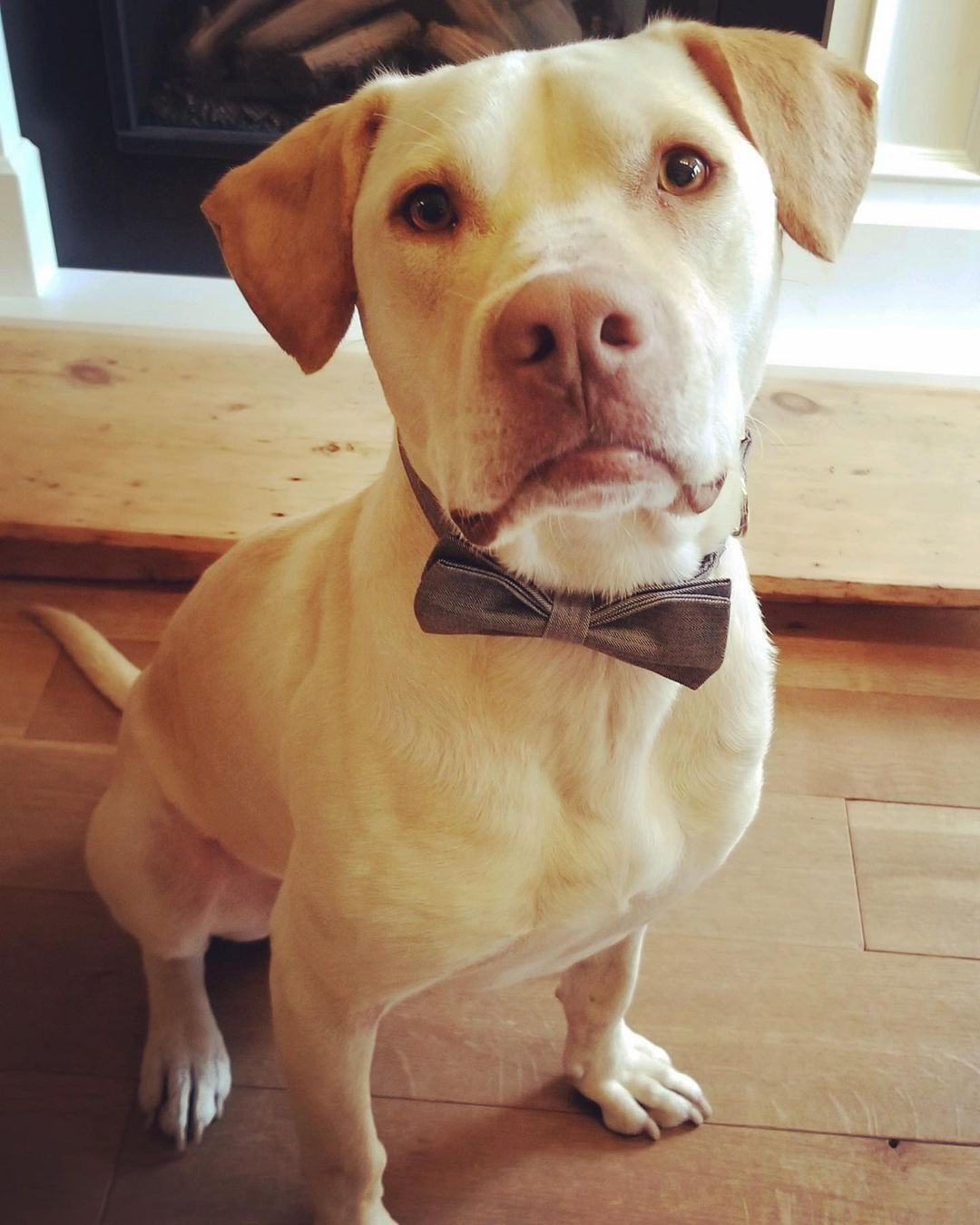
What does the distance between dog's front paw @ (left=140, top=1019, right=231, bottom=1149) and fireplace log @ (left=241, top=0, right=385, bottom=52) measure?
6.41 feet

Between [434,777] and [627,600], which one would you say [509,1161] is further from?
[627,600]

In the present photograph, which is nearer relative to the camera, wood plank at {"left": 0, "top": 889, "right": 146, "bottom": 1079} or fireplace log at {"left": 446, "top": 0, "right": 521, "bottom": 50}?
wood plank at {"left": 0, "top": 889, "right": 146, "bottom": 1079}

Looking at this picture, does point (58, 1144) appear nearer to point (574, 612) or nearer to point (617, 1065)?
point (617, 1065)

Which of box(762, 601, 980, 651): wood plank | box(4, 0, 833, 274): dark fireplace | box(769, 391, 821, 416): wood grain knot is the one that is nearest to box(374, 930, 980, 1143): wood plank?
box(762, 601, 980, 651): wood plank

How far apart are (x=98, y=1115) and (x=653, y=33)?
1.26 metres

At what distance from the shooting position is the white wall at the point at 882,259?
90.0 inches

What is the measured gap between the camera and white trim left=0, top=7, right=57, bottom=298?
244cm

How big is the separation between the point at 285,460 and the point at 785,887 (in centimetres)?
112

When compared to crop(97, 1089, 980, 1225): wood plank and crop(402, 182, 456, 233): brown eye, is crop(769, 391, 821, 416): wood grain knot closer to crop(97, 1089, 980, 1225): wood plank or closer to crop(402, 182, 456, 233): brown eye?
crop(97, 1089, 980, 1225): wood plank

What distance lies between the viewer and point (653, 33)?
93cm

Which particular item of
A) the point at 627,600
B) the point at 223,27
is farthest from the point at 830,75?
the point at 223,27

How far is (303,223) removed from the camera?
0.94 meters

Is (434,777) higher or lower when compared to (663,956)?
higher

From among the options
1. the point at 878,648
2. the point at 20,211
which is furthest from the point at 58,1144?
the point at 20,211
